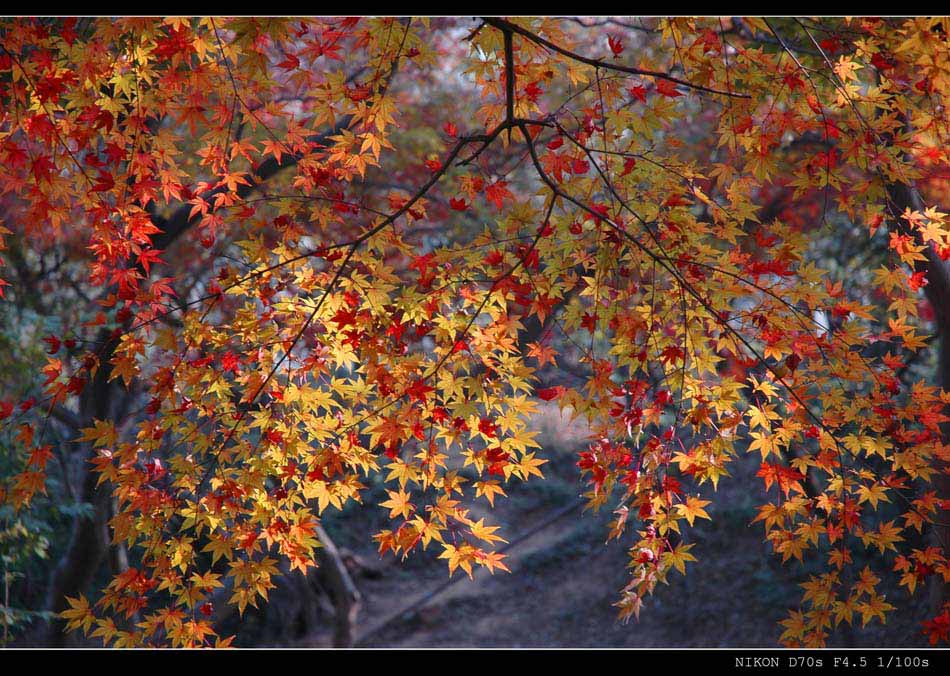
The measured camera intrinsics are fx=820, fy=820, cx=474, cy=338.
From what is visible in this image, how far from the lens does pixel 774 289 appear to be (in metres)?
2.61

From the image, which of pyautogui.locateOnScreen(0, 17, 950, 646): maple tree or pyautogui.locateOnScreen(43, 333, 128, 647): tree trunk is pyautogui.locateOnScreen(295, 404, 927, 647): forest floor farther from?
pyautogui.locateOnScreen(0, 17, 950, 646): maple tree

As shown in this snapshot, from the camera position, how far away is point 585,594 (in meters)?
6.82

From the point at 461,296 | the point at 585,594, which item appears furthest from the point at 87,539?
the point at 585,594

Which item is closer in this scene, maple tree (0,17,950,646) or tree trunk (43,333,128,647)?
maple tree (0,17,950,646)

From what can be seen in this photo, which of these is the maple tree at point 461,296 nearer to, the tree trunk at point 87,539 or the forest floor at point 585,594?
the tree trunk at point 87,539

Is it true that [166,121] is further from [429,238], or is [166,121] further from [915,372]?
[915,372]

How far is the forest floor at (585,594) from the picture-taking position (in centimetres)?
609

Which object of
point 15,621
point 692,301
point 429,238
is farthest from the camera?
point 429,238

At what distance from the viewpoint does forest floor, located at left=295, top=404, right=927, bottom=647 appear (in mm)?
6086

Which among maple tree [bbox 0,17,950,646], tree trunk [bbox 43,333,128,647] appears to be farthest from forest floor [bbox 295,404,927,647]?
maple tree [bbox 0,17,950,646]

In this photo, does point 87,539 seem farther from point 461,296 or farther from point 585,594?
point 585,594

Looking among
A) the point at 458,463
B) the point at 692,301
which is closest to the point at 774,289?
the point at 692,301

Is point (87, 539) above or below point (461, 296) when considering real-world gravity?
below
